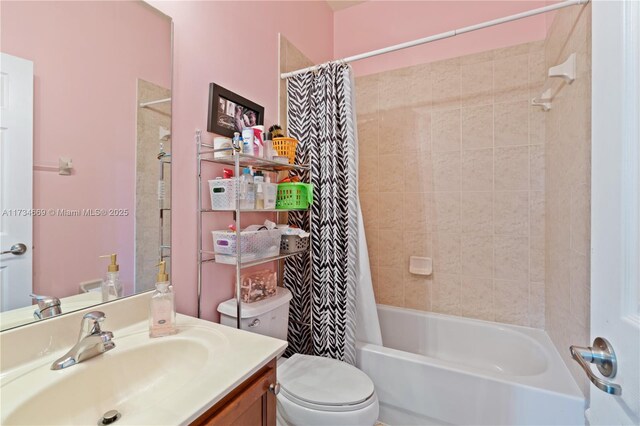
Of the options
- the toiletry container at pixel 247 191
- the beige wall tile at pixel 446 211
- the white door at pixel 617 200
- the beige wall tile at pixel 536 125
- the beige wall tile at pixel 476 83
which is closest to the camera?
the white door at pixel 617 200

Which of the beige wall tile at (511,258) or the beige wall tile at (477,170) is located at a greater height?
the beige wall tile at (477,170)

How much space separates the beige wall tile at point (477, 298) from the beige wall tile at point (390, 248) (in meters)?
0.48

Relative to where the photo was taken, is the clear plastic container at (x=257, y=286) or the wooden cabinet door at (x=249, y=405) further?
the clear plastic container at (x=257, y=286)

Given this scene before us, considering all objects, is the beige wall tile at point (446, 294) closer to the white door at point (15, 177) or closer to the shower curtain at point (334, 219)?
the shower curtain at point (334, 219)

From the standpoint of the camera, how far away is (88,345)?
2.48ft

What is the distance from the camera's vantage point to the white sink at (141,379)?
0.60 m

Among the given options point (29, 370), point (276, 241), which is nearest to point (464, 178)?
point (276, 241)

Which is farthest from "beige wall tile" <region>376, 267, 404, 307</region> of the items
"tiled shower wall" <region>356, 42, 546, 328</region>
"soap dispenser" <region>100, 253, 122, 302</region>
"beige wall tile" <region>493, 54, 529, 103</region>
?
"soap dispenser" <region>100, 253, 122, 302</region>

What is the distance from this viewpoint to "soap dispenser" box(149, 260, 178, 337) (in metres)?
0.91

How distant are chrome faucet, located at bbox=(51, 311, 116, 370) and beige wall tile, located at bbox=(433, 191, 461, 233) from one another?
6.43 feet

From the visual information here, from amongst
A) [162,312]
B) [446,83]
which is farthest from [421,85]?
[162,312]

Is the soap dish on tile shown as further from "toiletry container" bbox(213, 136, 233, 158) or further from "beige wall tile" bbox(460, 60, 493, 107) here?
"toiletry container" bbox(213, 136, 233, 158)

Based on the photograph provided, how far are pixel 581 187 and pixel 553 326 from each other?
0.88m

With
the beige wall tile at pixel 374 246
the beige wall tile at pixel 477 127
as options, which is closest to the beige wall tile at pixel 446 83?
the beige wall tile at pixel 477 127
